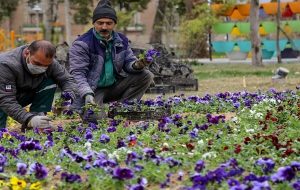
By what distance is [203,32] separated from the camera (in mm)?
30391

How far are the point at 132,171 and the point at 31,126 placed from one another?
271cm

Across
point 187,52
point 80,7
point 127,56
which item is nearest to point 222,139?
point 127,56

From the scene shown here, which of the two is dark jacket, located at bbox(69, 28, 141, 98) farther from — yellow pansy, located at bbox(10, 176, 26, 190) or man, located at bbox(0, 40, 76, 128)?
yellow pansy, located at bbox(10, 176, 26, 190)

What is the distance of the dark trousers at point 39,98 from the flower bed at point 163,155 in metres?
0.48

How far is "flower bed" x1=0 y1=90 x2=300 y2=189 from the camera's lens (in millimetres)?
3961

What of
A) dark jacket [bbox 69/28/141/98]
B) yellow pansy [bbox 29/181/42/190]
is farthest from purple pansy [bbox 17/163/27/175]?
dark jacket [bbox 69/28/141/98]

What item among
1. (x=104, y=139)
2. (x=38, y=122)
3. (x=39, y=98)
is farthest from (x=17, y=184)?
(x=39, y=98)

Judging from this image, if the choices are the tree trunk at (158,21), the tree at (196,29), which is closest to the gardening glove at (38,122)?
the tree at (196,29)

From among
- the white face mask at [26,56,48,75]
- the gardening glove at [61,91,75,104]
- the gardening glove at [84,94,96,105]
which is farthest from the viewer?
the gardening glove at [61,91,75,104]

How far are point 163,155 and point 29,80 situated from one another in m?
2.50

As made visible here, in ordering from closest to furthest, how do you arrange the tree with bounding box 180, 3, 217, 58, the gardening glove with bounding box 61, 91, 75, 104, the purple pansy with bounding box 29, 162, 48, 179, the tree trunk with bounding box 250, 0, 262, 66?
1. the purple pansy with bounding box 29, 162, 48, 179
2. the gardening glove with bounding box 61, 91, 75, 104
3. the tree trunk with bounding box 250, 0, 262, 66
4. the tree with bounding box 180, 3, 217, 58

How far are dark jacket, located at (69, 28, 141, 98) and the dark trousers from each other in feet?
0.99

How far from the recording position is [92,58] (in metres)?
7.63

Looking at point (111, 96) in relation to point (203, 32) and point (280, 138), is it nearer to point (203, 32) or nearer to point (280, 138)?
point (280, 138)
